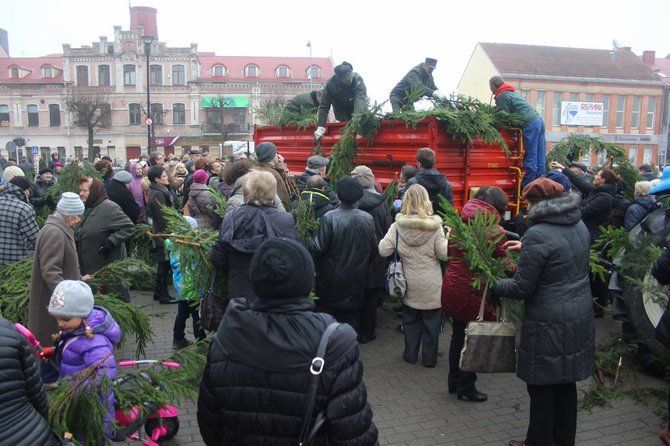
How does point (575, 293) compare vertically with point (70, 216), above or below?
below

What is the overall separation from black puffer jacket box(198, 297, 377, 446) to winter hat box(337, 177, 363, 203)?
3.64m

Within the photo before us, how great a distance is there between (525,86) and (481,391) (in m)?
41.7

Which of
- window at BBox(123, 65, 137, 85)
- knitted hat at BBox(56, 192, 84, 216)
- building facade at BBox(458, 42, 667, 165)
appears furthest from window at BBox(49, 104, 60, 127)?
knitted hat at BBox(56, 192, 84, 216)

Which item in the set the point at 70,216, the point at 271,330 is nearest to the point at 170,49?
the point at 70,216

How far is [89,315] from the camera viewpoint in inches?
150

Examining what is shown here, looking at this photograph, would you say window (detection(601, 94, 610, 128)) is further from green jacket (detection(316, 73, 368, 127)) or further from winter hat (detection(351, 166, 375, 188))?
winter hat (detection(351, 166, 375, 188))

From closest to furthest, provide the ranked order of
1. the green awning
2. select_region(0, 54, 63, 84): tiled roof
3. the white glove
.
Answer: the white glove, select_region(0, 54, 63, 84): tiled roof, the green awning

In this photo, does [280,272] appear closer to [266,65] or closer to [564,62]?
[564,62]

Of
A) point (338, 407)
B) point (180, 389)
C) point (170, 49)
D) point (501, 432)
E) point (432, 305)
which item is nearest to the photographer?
point (338, 407)

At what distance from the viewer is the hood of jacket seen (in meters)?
5.52

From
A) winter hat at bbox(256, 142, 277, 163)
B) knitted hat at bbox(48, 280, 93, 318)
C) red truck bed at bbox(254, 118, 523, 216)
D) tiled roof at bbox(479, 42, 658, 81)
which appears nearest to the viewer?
knitted hat at bbox(48, 280, 93, 318)

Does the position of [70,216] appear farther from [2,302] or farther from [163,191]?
[163,191]

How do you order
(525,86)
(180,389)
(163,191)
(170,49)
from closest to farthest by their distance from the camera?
1. (180,389)
2. (163,191)
3. (525,86)
4. (170,49)

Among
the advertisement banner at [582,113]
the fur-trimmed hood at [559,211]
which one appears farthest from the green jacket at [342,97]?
the advertisement banner at [582,113]
